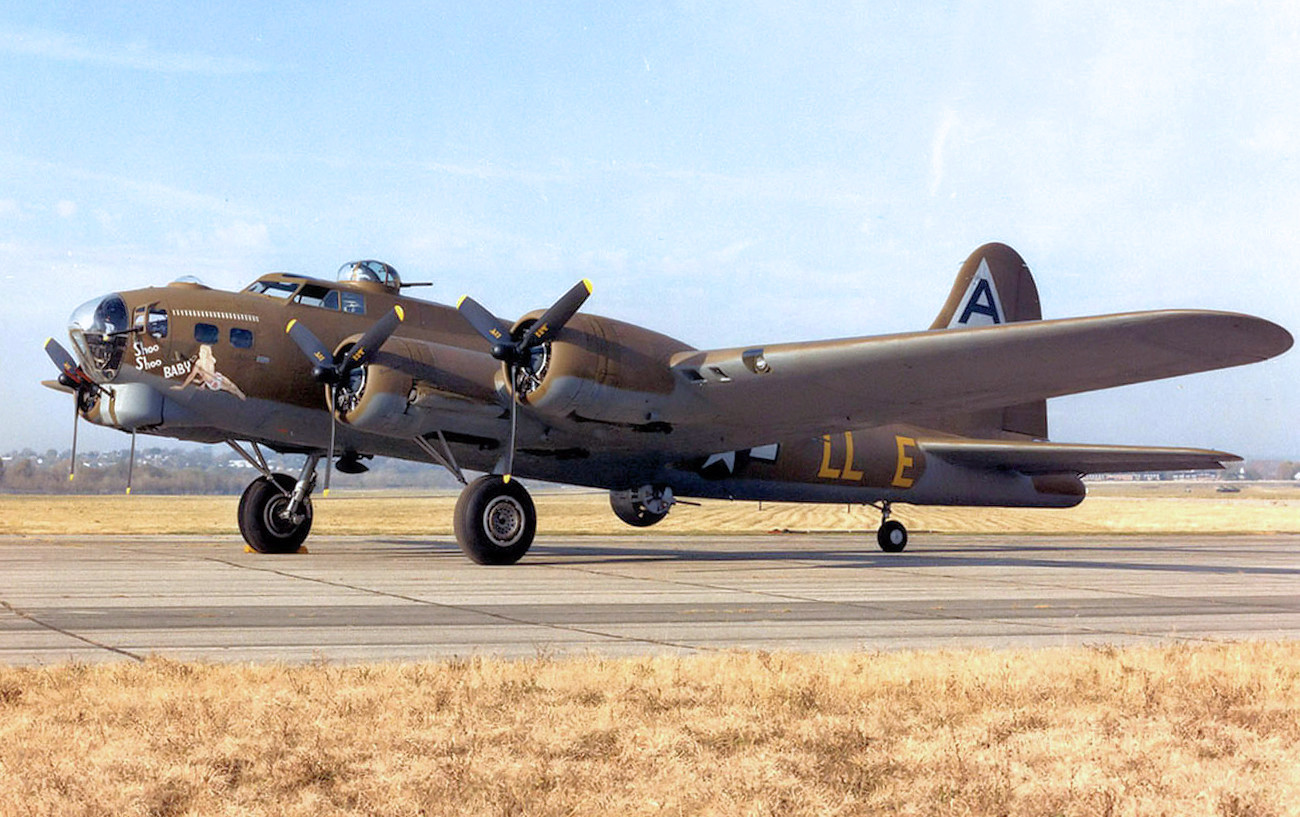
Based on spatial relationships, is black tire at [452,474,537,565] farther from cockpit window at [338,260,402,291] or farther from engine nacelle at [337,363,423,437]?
cockpit window at [338,260,402,291]

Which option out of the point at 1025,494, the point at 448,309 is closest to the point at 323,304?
the point at 448,309

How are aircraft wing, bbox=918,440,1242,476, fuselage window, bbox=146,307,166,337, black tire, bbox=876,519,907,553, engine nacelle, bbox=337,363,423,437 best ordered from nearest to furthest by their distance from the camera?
Answer: engine nacelle, bbox=337,363,423,437 < fuselage window, bbox=146,307,166,337 < aircraft wing, bbox=918,440,1242,476 < black tire, bbox=876,519,907,553

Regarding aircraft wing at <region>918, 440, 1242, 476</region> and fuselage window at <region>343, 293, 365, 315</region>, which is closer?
fuselage window at <region>343, 293, 365, 315</region>

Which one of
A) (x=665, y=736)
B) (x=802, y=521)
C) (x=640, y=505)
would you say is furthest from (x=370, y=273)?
(x=802, y=521)

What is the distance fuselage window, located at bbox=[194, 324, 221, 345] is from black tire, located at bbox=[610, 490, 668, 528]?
7.86m

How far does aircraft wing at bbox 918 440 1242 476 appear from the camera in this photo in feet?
82.4

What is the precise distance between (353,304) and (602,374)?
4986mm

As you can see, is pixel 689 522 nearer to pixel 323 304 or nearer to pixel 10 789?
pixel 323 304

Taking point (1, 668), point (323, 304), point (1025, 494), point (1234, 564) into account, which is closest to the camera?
point (1, 668)

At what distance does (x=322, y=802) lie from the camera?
5266 mm

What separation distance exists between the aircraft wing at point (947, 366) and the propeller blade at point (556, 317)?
2.07m

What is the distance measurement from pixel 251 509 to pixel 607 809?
59.6 ft

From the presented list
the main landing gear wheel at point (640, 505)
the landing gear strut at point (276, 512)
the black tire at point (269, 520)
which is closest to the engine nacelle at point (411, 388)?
the landing gear strut at point (276, 512)

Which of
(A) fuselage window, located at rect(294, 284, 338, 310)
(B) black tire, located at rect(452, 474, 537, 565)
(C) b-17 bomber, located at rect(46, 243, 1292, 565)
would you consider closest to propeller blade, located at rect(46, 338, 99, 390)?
(C) b-17 bomber, located at rect(46, 243, 1292, 565)
